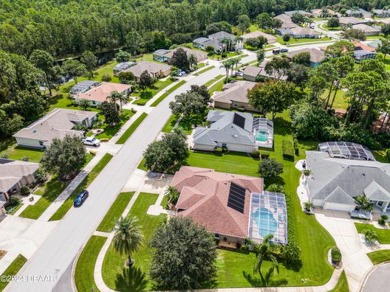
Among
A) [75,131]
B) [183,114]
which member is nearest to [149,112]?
[183,114]

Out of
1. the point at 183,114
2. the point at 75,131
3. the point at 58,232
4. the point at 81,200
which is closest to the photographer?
the point at 58,232

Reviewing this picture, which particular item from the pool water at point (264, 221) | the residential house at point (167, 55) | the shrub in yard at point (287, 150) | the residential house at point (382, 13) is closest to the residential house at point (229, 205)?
the pool water at point (264, 221)

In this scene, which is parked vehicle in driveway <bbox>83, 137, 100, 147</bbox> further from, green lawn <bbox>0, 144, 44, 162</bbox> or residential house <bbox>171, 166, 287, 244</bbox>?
residential house <bbox>171, 166, 287, 244</bbox>

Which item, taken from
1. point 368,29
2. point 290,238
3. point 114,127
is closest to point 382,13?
point 368,29

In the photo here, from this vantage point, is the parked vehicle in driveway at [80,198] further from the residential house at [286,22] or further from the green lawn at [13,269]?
the residential house at [286,22]

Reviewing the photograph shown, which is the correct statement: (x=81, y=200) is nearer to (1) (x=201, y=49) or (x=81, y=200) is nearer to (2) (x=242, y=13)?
(1) (x=201, y=49)

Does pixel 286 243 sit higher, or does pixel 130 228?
pixel 130 228
